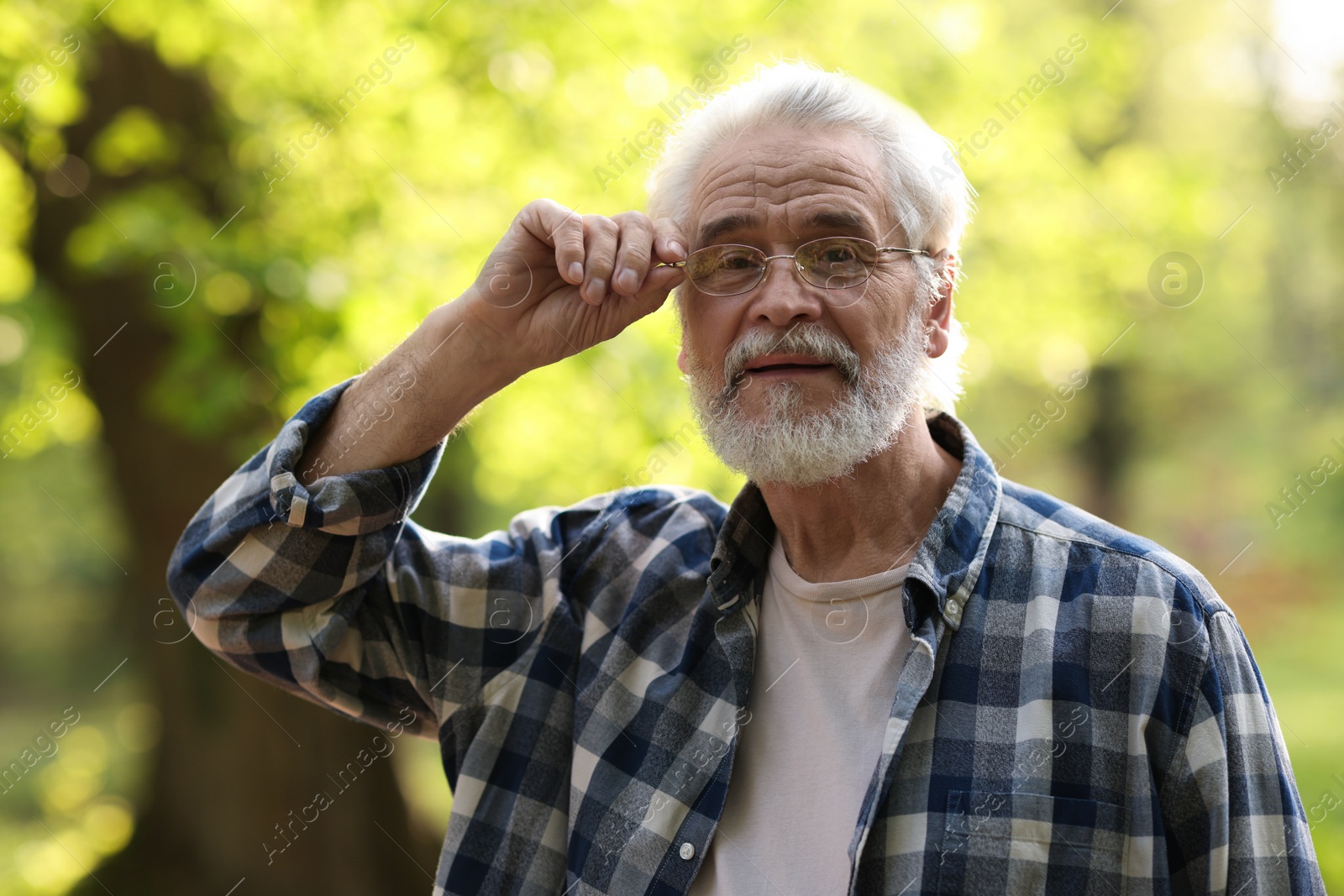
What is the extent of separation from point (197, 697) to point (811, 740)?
4.70 m

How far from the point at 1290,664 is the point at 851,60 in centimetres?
1578

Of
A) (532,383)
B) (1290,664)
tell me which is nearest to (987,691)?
(532,383)

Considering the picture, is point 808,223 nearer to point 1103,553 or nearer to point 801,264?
point 801,264

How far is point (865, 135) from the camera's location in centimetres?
222

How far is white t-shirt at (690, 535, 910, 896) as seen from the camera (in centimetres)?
185

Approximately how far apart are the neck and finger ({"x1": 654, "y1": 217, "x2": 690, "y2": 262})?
53cm

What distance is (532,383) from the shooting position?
15.9 feet

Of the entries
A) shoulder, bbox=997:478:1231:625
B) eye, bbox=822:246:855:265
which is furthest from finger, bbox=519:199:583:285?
shoulder, bbox=997:478:1231:625

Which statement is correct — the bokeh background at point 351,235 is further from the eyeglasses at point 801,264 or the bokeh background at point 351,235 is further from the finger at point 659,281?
the finger at point 659,281

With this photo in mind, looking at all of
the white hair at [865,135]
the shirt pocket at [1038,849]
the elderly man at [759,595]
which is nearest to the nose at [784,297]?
the elderly man at [759,595]

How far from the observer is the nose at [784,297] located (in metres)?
2.07

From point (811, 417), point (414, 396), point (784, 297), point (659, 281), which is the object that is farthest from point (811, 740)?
point (414, 396)

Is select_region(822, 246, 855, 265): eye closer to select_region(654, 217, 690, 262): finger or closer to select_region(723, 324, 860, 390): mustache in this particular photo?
select_region(723, 324, 860, 390): mustache

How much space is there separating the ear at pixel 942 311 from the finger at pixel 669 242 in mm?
617
